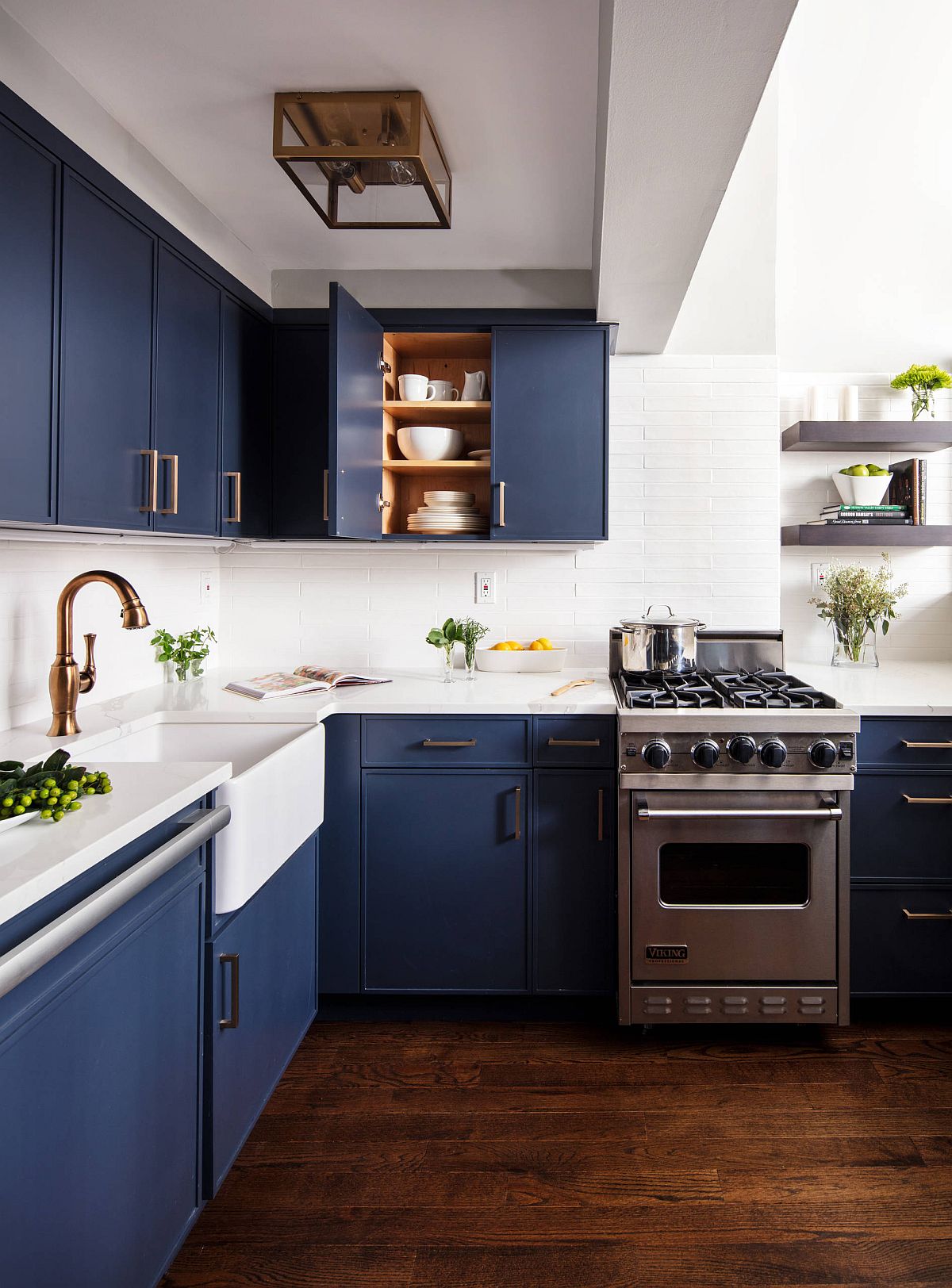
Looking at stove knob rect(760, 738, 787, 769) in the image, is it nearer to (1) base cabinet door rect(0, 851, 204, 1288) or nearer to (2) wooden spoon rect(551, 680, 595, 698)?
(2) wooden spoon rect(551, 680, 595, 698)

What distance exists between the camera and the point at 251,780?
1767 mm

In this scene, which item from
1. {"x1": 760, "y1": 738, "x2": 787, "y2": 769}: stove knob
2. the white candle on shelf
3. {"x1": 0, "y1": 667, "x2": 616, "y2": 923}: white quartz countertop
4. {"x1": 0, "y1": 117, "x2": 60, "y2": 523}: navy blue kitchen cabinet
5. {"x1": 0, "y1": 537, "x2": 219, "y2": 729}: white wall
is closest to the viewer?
{"x1": 0, "y1": 667, "x2": 616, "y2": 923}: white quartz countertop

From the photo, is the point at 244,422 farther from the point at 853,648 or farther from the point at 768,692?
the point at 853,648

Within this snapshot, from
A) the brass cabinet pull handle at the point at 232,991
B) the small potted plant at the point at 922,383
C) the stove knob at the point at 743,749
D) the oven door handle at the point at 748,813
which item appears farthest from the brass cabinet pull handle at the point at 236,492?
the small potted plant at the point at 922,383

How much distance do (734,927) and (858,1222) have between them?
76cm

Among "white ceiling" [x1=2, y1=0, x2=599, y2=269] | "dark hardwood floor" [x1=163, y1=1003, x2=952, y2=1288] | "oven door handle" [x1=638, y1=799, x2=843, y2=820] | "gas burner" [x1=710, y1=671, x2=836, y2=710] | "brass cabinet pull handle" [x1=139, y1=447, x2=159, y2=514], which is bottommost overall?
"dark hardwood floor" [x1=163, y1=1003, x2=952, y2=1288]

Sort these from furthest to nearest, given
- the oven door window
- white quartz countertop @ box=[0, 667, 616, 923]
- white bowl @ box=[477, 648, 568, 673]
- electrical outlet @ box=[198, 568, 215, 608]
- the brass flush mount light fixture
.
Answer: electrical outlet @ box=[198, 568, 215, 608], white bowl @ box=[477, 648, 568, 673], the oven door window, the brass flush mount light fixture, white quartz countertop @ box=[0, 667, 616, 923]

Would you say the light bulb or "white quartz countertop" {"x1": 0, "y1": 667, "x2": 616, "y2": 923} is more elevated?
the light bulb

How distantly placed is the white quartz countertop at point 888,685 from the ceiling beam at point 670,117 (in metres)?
1.34

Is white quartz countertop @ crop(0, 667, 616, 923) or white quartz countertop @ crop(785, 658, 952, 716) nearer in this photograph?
white quartz countertop @ crop(0, 667, 616, 923)

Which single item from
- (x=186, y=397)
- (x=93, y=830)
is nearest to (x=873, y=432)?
(x=186, y=397)

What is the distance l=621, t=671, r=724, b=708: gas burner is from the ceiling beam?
3.92 ft

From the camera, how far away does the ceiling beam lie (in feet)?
4.52

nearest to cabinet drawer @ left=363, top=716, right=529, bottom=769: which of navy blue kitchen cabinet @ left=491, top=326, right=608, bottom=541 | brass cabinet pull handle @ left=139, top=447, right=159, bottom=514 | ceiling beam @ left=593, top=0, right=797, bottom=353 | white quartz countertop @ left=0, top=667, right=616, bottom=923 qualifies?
white quartz countertop @ left=0, top=667, right=616, bottom=923
